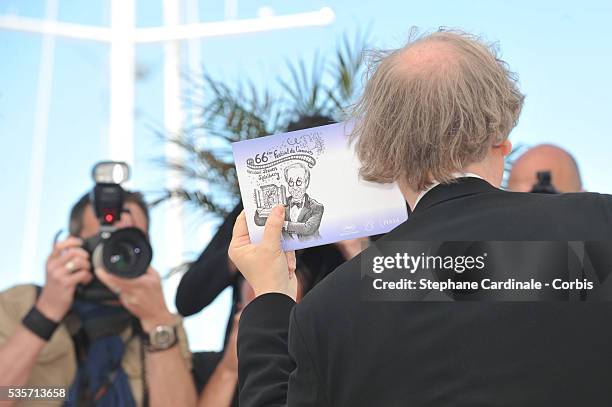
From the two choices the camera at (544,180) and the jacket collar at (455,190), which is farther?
the camera at (544,180)

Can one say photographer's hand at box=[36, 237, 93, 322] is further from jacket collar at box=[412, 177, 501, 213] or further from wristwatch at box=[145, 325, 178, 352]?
jacket collar at box=[412, 177, 501, 213]

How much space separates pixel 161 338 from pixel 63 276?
299 mm

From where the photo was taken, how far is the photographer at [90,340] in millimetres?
2225

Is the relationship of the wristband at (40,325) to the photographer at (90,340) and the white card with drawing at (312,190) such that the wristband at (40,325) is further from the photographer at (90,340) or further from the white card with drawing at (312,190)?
the white card with drawing at (312,190)

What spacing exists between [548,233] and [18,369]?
1598 millimetres

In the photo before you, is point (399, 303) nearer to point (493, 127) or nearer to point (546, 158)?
point (493, 127)

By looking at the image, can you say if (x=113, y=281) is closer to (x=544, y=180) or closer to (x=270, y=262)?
(x=270, y=262)

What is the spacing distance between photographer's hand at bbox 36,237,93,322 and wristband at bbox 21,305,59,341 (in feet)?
0.04

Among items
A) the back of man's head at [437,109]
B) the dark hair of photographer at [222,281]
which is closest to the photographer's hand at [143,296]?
the dark hair of photographer at [222,281]

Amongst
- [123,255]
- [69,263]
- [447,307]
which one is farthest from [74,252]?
[447,307]

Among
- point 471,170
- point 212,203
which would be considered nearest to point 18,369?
point 471,170

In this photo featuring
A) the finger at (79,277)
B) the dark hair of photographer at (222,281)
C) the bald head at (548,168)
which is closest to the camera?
the dark hair of photographer at (222,281)

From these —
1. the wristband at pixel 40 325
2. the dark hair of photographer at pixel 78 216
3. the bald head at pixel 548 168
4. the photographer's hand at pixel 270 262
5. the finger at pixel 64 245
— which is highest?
the bald head at pixel 548 168

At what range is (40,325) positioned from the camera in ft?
7.32
